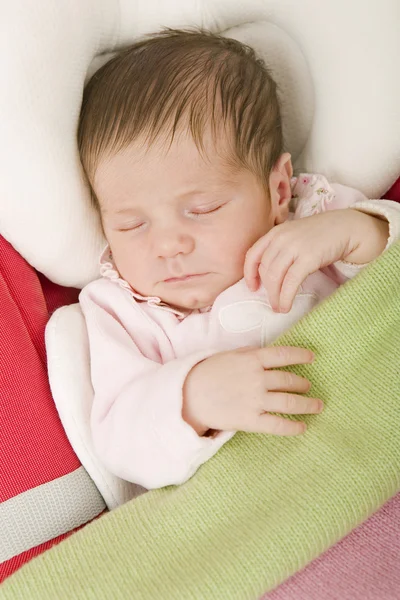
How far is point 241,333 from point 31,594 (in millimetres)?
422

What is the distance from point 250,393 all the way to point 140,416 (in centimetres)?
15

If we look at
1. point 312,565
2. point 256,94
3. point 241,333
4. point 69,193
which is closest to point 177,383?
point 241,333

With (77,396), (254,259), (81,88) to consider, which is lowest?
(77,396)

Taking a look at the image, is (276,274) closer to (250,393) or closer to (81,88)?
(250,393)

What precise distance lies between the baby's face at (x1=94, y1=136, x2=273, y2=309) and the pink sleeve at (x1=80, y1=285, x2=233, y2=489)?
114mm

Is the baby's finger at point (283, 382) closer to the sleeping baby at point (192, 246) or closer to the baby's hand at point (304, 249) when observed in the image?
the sleeping baby at point (192, 246)

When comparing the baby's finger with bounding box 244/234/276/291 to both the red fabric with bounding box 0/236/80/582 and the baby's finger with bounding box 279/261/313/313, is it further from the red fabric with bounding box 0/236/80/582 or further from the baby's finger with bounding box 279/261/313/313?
the red fabric with bounding box 0/236/80/582

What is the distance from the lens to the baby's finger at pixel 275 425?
79cm

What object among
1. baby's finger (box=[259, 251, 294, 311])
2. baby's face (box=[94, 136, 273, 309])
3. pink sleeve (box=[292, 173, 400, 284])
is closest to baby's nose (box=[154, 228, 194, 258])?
baby's face (box=[94, 136, 273, 309])

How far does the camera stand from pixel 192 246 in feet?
3.13

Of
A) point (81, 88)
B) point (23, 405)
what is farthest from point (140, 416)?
point (81, 88)

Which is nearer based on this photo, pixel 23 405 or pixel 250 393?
pixel 250 393

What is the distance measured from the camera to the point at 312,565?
74 centimetres

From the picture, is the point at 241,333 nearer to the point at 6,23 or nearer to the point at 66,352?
the point at 66,352
